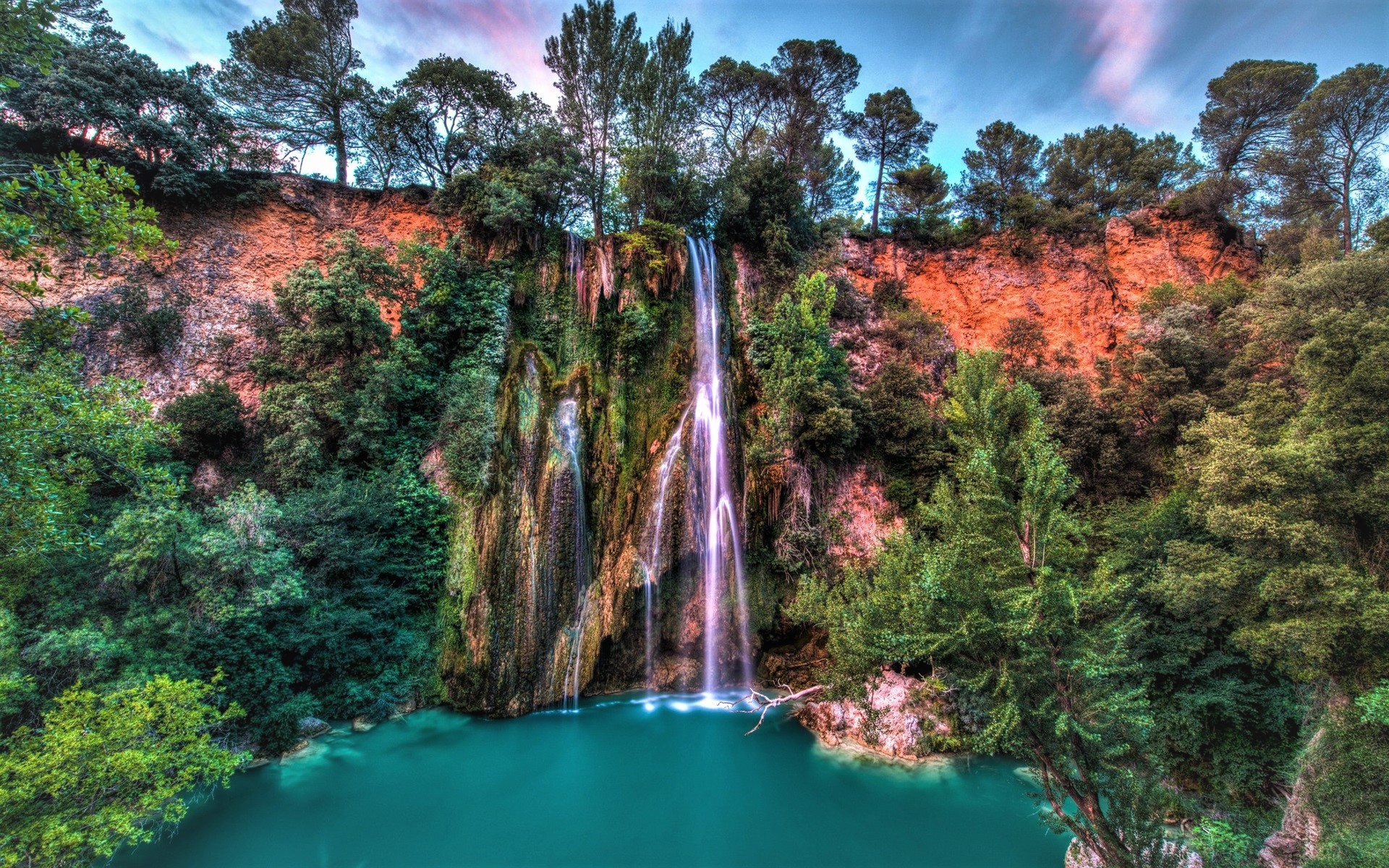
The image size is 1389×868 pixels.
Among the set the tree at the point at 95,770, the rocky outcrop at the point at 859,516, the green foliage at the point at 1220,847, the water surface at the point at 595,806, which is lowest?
the water surface at the point at 595,806

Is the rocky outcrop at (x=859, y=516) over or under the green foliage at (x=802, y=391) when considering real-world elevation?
under

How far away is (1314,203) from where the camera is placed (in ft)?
59.5

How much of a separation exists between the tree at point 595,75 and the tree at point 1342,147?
24358 millimetres

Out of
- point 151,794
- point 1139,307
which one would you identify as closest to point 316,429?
point 151,794

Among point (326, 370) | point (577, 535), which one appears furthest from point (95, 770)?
point (326, 370)

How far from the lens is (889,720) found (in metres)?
12.0

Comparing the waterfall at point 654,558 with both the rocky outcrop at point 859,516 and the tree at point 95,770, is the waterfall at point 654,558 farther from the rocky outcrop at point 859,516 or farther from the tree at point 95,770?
the tree at point 95,770

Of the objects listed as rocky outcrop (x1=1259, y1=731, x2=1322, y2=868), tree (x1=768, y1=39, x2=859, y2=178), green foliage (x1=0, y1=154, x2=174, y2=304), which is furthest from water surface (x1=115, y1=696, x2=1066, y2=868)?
tree (x1=768, y1=39, x2=859, y2=178)

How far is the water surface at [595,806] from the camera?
29.7 feet

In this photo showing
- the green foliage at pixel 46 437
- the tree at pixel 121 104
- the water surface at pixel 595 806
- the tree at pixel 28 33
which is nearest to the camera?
the tree at pixel 28 33

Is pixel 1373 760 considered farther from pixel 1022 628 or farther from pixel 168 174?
pixel 168 174

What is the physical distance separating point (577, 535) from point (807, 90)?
892 inches

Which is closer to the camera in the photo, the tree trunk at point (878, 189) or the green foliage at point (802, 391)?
the green foliage at point (802, 391)

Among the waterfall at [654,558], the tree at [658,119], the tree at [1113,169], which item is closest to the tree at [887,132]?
the tree at [1113,169]
